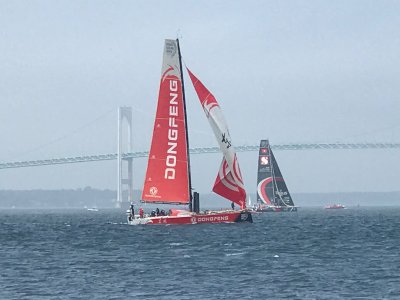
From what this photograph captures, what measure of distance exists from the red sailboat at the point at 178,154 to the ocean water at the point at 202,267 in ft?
11.3

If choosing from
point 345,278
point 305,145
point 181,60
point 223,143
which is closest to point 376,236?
point 223,143

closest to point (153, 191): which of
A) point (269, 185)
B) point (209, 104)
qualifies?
point (209, 104)

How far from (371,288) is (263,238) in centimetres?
1996

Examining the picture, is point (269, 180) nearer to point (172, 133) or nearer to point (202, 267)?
point (172, 133)

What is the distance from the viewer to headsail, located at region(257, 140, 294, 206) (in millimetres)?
97188

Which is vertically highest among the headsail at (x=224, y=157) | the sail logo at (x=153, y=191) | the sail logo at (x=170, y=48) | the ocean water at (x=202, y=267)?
the sail logo at (x=170, y=48)

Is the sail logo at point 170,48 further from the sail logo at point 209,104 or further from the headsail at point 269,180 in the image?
the headsail at point 269,180

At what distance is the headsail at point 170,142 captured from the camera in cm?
4819

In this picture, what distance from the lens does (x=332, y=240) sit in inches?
1683

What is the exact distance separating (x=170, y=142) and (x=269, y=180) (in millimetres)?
50010

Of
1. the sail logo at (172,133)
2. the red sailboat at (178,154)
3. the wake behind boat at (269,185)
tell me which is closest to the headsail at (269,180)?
the wake behind boat at (269,185)

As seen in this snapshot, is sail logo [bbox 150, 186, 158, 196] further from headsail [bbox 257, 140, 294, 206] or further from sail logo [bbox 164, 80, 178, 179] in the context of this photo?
headsail [bbox 257, 140, 294, 206]

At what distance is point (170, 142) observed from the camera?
159ft

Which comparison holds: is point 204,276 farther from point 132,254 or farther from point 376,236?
point 376,236
